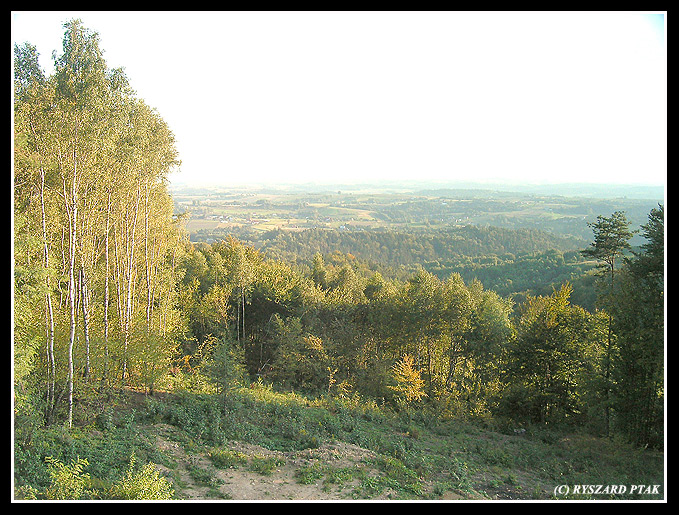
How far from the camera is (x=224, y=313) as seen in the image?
20.5 m

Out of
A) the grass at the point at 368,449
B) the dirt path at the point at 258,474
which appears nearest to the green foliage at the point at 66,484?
the grass at the point at 368,449

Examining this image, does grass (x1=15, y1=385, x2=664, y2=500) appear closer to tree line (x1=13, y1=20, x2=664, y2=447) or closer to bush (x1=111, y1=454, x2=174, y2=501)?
bush (x1=111, y1=454, x2=174, y2=501)

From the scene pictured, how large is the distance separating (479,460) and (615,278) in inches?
313

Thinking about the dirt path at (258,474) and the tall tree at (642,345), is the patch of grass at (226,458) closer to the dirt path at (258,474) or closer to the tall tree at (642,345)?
the dirt path at (258,474)

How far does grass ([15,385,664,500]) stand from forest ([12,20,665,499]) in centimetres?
11

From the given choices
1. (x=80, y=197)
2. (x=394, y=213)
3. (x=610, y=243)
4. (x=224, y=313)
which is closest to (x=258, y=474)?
(x=80, y=197)

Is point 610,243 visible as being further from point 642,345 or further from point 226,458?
point 226,458

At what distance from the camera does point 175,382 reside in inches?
547

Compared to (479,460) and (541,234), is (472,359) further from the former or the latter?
(541,234)

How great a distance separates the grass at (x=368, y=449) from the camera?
26.6 ft

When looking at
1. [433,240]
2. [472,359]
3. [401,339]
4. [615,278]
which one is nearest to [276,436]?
[401,339]

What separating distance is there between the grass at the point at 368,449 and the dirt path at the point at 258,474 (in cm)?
8

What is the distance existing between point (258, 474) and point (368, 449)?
3491 mm

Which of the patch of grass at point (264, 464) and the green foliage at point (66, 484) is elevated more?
the green foliage at point (66, 484)
